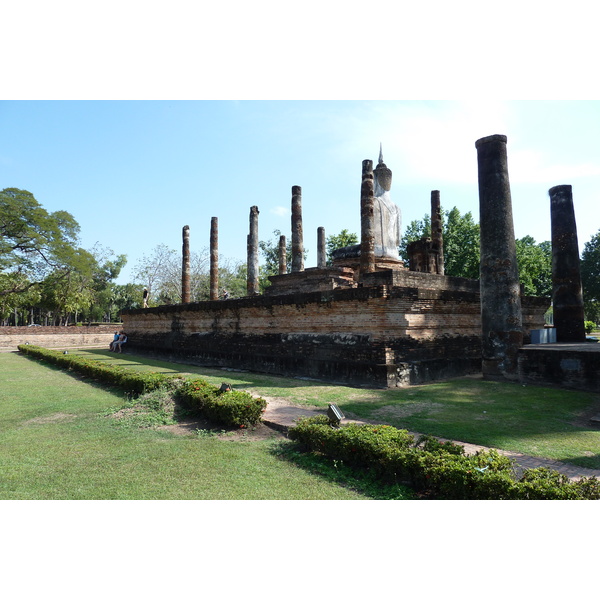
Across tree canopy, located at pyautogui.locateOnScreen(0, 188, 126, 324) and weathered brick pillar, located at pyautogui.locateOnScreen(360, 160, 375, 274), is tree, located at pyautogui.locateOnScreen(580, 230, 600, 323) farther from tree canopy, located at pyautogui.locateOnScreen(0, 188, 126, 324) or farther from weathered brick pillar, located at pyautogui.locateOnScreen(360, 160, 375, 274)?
tree canopy, located at pyautogui.locateOnScreen(0, 188, 126, 324)

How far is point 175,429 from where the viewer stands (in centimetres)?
597

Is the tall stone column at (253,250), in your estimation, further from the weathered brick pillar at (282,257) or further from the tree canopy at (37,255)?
the tree canopy at (37,255)

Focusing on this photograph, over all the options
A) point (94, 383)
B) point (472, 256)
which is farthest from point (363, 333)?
point (472, 256)

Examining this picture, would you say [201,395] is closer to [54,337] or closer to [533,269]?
[533,269]

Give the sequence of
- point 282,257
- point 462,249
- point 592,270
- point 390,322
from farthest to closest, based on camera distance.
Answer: point 592,270 < point 462,249 < point 282,257 < point 390,322

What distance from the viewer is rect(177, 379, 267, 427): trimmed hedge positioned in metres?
5.72

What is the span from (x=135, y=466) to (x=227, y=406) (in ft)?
5.46

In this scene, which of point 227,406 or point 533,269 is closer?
point 227,406

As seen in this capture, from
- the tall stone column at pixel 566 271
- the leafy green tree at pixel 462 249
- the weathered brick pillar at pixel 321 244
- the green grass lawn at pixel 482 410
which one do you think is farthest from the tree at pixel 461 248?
the green grass lawn at pixel 482 410

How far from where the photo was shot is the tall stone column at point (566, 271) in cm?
1161

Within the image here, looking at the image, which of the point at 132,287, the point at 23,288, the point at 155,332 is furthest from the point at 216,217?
the point at 132,287

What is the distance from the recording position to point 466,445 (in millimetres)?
4605

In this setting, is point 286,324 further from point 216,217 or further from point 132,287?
point 132,287

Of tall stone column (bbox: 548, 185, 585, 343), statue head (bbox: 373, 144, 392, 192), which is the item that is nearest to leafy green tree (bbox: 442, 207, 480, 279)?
statue head (bbox: 373, 144, 392, 192)
